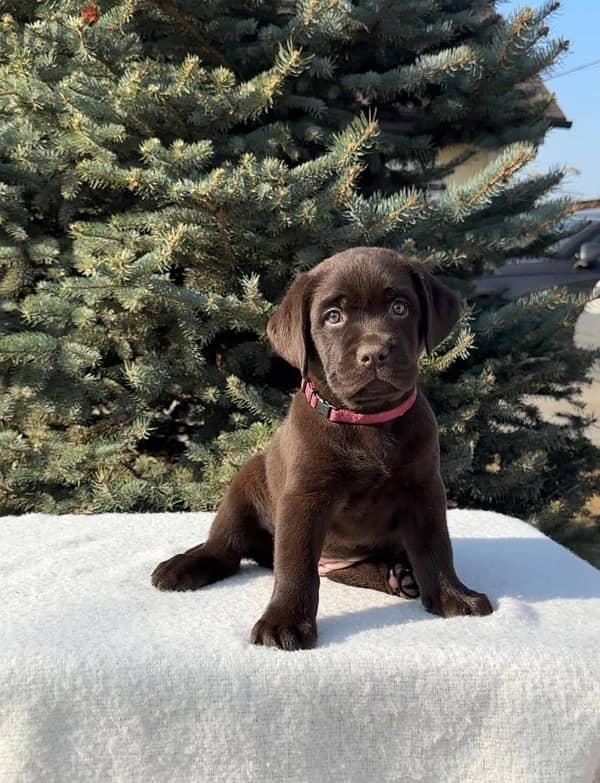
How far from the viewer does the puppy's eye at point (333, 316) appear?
198 centimetres

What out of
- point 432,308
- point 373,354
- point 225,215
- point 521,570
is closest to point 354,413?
point 373,354

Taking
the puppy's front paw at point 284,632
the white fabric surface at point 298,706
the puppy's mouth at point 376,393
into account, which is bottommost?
the white fabric surface at point 298,706

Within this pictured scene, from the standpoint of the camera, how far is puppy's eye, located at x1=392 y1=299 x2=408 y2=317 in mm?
1974

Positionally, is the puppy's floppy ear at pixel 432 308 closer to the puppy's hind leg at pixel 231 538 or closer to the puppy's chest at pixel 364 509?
the puppy's chest at pixel 364 509

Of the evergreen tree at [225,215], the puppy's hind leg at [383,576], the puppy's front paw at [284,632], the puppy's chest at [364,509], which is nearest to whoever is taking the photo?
the puppy's front paw at [284,632]

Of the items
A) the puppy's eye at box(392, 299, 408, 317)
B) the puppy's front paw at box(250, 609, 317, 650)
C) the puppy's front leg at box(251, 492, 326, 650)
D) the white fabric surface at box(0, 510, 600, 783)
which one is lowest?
the white fabric surface at box(0, 510, 600, 783)

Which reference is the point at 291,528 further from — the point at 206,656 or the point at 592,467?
the point at 592,467

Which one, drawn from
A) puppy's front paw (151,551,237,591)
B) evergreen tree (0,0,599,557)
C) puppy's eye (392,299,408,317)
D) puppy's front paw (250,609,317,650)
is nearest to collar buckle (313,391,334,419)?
puppy's eye (392,299,408,317)

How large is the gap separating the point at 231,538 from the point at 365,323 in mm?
815

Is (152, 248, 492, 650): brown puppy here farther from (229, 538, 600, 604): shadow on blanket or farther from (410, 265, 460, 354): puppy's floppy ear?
(229, 538, 600, 604): shadow on blanket

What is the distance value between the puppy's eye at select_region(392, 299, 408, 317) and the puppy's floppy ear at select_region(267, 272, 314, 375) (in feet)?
0.77

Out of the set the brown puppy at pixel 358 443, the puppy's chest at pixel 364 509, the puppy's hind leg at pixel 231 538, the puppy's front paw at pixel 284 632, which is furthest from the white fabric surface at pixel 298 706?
the puppy's hind leg at pixel 231 538

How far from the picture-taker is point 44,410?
11.1 ft

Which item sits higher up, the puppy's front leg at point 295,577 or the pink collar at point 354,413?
the pink collar at point 354,413
